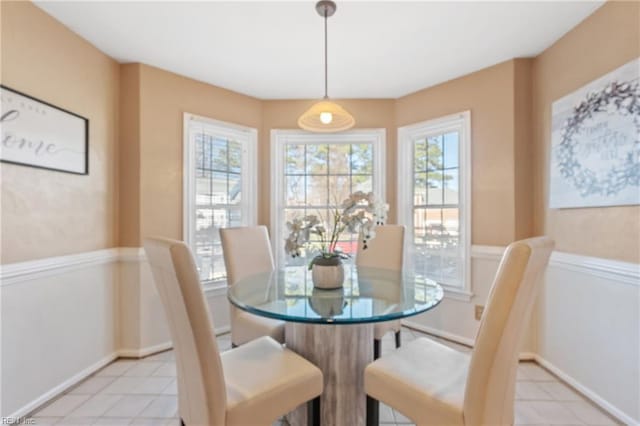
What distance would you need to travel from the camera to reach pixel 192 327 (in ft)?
3.55

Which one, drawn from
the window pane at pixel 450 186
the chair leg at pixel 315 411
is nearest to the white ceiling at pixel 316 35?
the window pane at pixel 450 186

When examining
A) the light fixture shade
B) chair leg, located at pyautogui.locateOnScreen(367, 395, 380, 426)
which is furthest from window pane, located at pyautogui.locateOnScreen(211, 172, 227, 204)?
chair leg, located at pyautogui.locateOnScreen(367, 395, 380, 426)

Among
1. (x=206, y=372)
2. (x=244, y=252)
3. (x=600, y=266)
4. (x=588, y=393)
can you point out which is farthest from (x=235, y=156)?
(x=588, y=393)

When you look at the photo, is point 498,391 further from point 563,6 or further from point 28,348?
point 28,348

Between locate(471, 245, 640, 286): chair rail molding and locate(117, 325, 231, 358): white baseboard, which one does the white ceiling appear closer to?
locate(471, 245, 640, 286): chair rail molding

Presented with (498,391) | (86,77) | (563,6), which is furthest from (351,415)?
(86,77)

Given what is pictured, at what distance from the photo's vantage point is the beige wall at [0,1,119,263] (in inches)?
69.7

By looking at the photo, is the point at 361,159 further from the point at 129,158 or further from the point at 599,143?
the point at 129,158

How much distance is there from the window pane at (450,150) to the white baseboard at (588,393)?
176 centimetres

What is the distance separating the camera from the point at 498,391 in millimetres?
1098

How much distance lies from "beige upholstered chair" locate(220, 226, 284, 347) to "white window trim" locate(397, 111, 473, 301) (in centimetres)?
154

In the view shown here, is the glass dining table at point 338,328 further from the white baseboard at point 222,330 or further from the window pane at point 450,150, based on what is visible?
the window pane at point 450,150

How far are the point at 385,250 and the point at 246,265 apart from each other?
1122 millimetres

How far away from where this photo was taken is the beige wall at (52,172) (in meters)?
1.77
